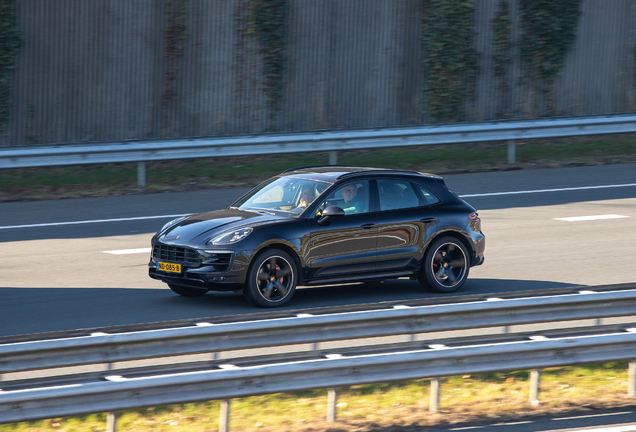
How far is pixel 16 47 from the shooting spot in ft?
67.3

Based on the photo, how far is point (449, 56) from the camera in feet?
77.7

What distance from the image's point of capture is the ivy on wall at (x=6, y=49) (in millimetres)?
20297

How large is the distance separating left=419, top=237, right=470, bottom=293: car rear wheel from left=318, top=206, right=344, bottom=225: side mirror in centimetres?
133

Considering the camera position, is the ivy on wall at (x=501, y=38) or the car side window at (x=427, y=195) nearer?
the car side window at (x=427, y=195)

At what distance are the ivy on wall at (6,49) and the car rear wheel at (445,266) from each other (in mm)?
13549

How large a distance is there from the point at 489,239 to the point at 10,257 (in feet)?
22.7

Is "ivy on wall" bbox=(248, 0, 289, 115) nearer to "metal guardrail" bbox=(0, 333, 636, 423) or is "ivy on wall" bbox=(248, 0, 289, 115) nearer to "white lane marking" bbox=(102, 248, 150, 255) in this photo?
"white lane marking" bbox=(102, 248, 150, 255)

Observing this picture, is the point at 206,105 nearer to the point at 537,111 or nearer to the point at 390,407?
the point at 537,111

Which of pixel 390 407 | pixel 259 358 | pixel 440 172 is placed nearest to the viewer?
pixel 259 358

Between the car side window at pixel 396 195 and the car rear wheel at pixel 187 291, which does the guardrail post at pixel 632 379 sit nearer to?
the car side window at pixel 396 195

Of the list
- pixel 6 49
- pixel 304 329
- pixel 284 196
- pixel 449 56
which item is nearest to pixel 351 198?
pixel 284 196

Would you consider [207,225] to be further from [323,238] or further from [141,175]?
[141,175]

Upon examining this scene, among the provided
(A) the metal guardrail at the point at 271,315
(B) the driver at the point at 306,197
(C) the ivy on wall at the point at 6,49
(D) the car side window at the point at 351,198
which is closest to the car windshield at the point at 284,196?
(B) the driver at the point at 306,197

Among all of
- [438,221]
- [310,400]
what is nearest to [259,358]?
[310,400]
